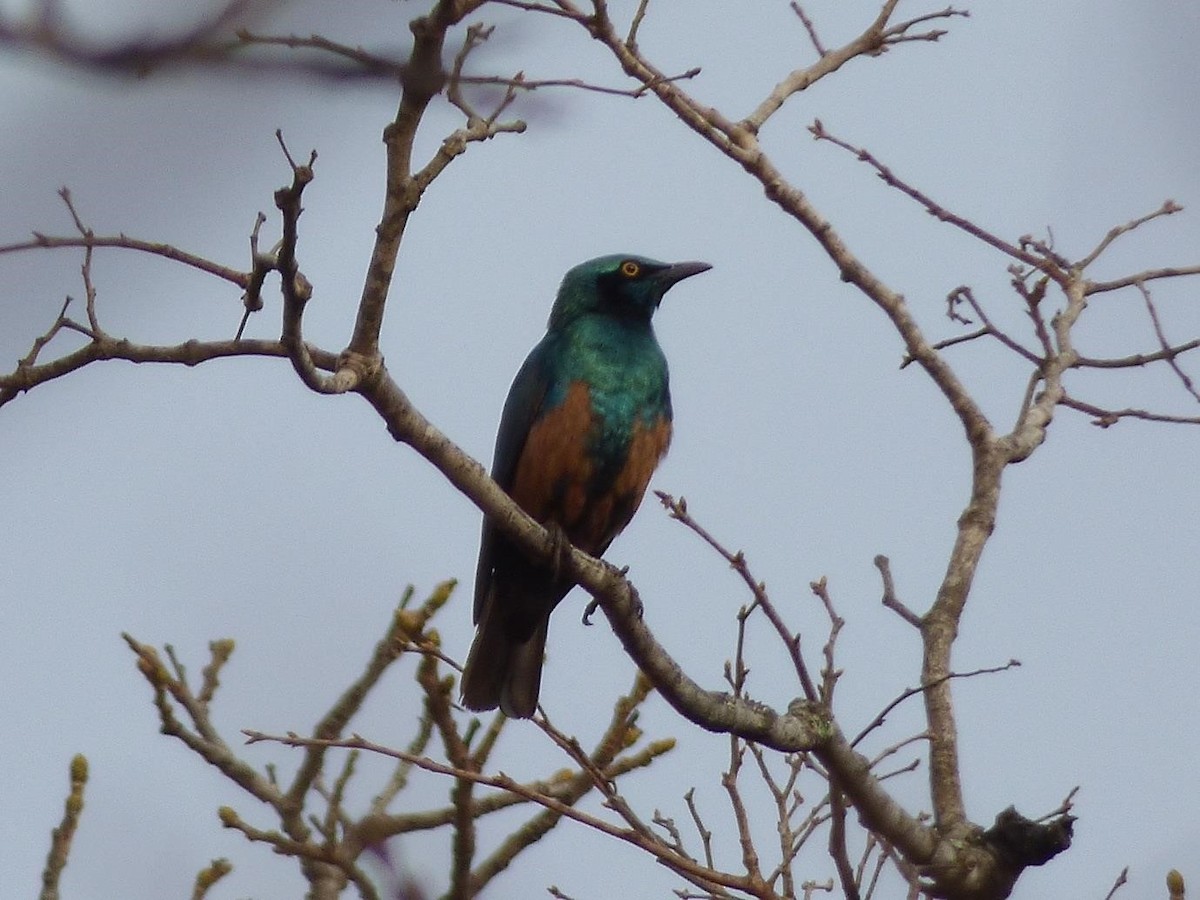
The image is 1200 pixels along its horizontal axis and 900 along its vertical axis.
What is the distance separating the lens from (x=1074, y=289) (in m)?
5.91

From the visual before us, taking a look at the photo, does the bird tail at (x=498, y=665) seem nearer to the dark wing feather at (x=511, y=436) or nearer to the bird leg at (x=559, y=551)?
the dark wing feather at (x=511, y=436)

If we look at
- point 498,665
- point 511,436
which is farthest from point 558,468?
point 498,665

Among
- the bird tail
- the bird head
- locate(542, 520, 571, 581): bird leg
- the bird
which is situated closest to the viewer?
locate(542, 520, 571, 581): bird leg

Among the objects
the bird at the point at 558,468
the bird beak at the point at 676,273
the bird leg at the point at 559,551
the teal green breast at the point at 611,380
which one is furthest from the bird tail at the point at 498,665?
the bird beak at the point at 676,273

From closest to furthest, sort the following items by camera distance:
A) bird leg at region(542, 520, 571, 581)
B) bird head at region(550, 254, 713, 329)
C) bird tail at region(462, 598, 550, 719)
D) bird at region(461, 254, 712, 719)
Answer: bird leg at region(542, 520, 571, 581) < bird at region(461, 254, 712, 719) < bird tail at region(462, 598, 550, 719) < bird head at region(550, 254, 713, 329)

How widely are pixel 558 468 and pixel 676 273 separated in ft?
4.74

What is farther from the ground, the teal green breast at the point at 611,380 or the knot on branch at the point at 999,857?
the teal green breast at the point at 611,380

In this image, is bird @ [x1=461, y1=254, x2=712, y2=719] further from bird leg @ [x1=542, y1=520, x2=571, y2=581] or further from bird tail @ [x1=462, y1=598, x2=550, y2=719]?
bird leg @ [x1=542, y1=520, x2=571, y2=581]

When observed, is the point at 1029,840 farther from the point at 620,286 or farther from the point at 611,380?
the point at 620,286

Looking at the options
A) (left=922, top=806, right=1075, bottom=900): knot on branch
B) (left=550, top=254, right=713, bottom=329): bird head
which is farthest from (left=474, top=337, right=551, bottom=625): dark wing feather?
(left=922, top=806, right=1075, bottom=900): knot on branch

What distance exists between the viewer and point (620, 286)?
24.1ft

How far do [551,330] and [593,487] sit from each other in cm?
115

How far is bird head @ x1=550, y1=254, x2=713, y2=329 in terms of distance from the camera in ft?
23.9

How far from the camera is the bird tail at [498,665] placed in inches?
262
